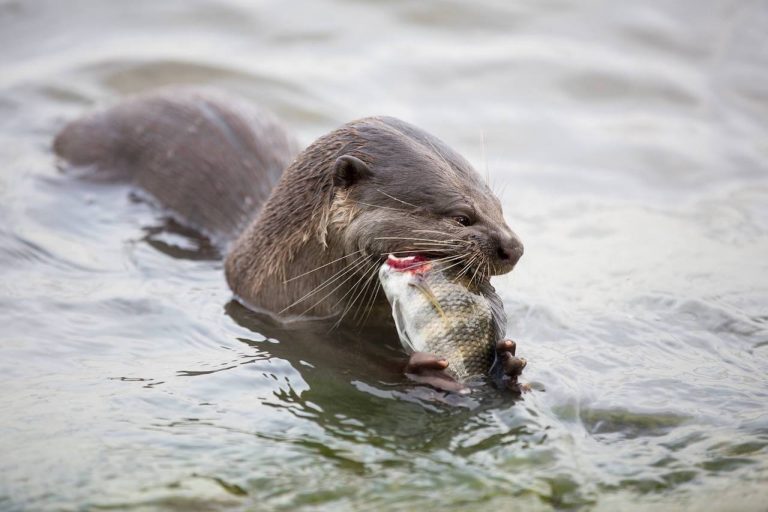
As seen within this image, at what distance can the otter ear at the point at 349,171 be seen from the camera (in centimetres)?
354

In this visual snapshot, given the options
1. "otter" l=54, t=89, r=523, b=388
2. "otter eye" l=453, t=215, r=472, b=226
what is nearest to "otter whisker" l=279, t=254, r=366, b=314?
"otter" l=54, t=89, r=523, b=388

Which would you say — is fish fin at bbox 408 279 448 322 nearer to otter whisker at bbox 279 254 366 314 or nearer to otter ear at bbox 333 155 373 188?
otter whisker at bbox 279 254 366 314

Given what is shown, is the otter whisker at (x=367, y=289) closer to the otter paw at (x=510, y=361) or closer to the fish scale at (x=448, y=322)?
the fish scale at (x=448, y=322)

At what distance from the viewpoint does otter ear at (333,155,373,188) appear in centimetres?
354

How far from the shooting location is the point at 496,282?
434 cm

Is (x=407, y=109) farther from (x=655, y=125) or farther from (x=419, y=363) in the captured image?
(x=419, y=363)

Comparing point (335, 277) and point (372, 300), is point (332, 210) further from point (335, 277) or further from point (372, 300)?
point (372, 300)

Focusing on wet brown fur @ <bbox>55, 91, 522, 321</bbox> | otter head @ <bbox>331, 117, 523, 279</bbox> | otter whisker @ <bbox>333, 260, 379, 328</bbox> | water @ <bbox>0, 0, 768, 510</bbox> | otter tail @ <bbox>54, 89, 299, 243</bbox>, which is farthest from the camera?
otter tail @ <bbox>54, 89, 299, 243</bbox>

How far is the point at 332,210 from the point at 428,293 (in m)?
0.70

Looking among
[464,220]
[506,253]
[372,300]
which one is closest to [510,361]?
[506,253]

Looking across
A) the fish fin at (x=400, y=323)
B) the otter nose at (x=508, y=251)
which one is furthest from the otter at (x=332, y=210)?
the fish fin at (x=400, y=323)

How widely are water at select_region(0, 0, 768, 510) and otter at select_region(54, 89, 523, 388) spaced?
16cm

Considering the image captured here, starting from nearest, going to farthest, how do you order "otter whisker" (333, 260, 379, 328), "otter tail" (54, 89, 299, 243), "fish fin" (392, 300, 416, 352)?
1. "fish fin" (392, 300, 416, 352)
2. "otter whisker" (333, 260, 379, 328)
3. "otter tail" (54, 89, 299, 243)

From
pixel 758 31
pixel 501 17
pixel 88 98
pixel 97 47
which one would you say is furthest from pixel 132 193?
pixel 758 31
